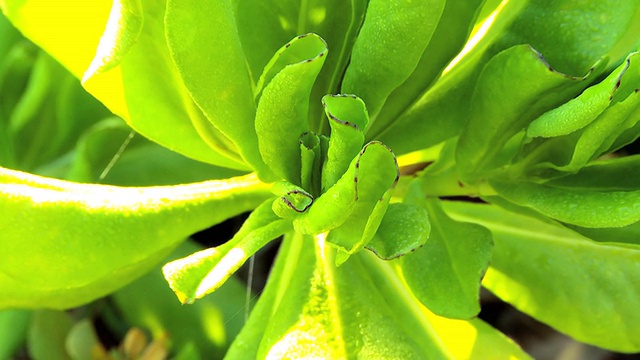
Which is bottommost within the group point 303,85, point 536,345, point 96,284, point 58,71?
point 536,345

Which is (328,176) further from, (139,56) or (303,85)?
(139,56)

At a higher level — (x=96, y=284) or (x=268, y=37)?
(x=268, y=37)

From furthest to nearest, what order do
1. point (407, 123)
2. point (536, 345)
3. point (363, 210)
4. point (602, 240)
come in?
point (536, 345)
point (407, 123)
point (602, 240)
point (363, 210)

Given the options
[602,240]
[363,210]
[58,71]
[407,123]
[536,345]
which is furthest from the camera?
[536,345]

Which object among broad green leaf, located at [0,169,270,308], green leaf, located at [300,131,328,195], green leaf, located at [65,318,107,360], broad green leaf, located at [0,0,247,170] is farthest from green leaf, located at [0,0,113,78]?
green leaf, located at [65,318,107,360]

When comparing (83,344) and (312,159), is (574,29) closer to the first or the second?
(312,159)

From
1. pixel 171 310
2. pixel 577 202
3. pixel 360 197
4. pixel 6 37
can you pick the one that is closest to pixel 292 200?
pixel 360 197

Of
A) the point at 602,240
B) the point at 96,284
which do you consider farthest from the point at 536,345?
the point at 96,284

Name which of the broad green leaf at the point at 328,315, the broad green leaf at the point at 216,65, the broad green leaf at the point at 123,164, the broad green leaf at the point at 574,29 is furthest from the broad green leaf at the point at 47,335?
the broad green leaf at the point at 574,29

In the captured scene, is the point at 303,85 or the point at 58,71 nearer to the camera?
the point at 303,85
